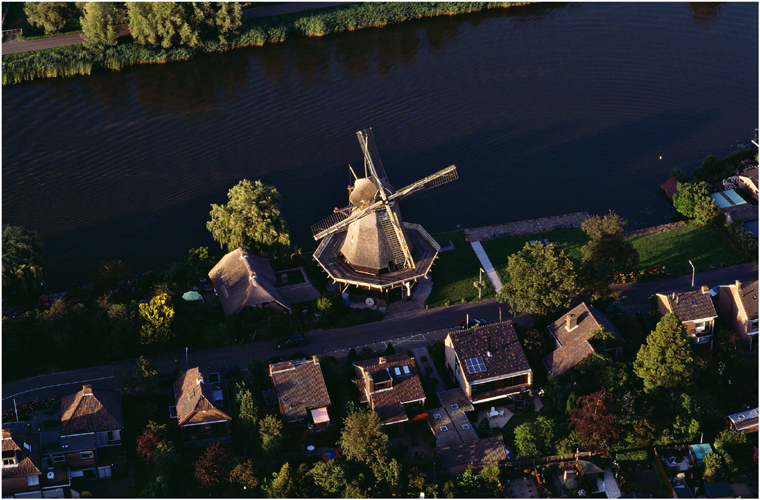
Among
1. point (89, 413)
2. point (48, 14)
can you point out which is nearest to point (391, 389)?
point (89, 413)

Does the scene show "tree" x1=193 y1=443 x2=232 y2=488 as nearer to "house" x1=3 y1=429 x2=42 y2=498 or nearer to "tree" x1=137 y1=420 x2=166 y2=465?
"tree" x1=137 y1=420 x2=166 y2=465

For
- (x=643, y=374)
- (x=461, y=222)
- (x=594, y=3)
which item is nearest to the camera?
(x=643, y=374)

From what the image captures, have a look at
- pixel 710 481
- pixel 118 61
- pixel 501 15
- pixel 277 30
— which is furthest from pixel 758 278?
pixel 118 61

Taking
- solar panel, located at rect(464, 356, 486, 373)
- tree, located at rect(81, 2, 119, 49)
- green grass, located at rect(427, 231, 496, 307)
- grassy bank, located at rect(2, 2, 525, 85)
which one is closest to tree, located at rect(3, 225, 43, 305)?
green grass, located at rect(427, 231, 496, 307)

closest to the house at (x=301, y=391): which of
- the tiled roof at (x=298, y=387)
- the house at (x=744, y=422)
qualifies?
the tiled roof at (x=298, y=387)

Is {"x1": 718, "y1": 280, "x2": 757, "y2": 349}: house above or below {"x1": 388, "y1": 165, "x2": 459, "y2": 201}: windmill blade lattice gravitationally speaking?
below

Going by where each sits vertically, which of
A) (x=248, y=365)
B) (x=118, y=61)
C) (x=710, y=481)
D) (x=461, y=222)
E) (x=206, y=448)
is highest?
(x=118, y=61)

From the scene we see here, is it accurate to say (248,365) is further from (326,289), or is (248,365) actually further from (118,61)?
(118,61)

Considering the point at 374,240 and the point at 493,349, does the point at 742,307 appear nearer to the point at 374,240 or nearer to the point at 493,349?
the point at 493,349
